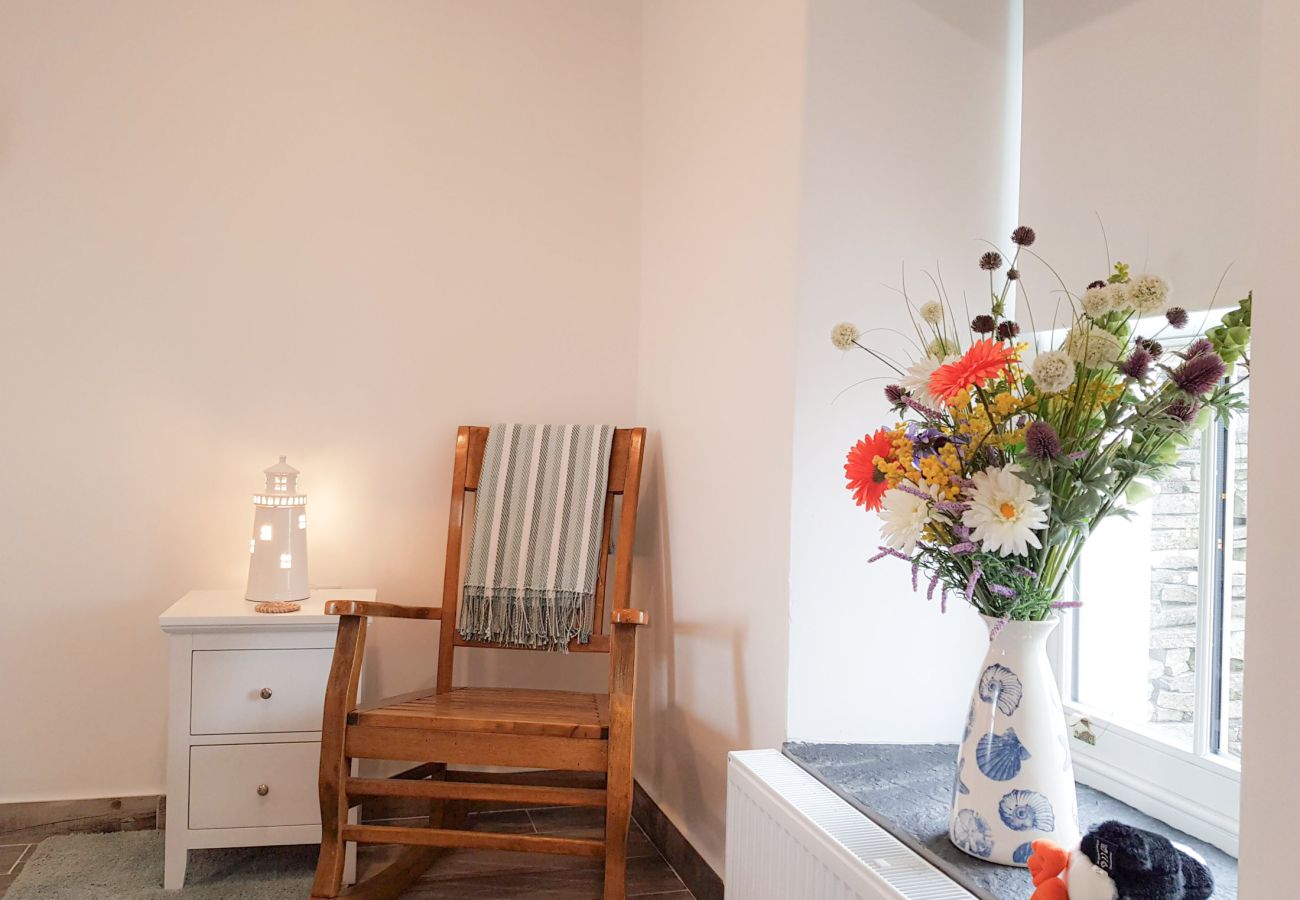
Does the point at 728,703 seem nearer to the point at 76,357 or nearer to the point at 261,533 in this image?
the point at 261,533

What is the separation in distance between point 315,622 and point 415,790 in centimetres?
43

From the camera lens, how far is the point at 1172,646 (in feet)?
4.81

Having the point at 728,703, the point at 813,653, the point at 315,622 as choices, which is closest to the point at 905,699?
the point at 813,653

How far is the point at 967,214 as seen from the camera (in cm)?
174

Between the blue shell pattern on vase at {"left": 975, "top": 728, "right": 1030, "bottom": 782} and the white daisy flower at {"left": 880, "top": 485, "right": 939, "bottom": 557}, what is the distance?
0.24m

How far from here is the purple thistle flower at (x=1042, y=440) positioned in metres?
1.01

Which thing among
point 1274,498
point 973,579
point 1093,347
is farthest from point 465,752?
point 1274,498

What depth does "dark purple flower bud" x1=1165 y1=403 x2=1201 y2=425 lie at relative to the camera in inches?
39.3

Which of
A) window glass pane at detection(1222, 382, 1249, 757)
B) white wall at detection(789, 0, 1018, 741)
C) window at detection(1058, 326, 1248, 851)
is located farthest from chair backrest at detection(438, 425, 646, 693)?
window glass pane at detection(1222, 382, 1249, 757)

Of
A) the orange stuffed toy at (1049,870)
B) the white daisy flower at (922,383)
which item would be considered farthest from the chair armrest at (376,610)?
the orange stuffed toy at (1049,870)

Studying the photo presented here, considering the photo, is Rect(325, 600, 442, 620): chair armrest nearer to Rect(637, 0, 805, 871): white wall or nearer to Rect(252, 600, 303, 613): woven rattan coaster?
Rect(252, 600, 303, 613): woven rattan coaster

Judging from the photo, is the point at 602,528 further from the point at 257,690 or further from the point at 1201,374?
the point at 1201,374

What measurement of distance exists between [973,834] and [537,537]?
4.42ft

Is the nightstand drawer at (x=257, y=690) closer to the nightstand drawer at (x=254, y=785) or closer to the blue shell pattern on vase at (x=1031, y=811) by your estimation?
the nightstand drawer at (x=254, y=785)
